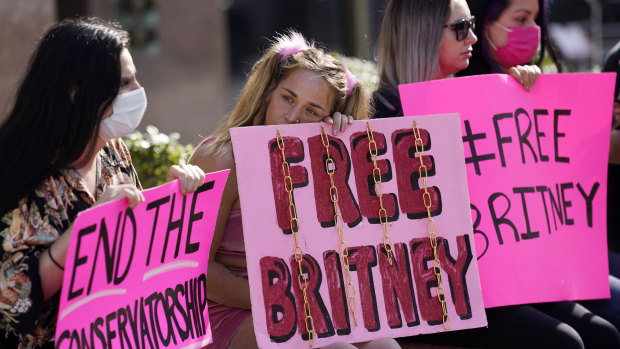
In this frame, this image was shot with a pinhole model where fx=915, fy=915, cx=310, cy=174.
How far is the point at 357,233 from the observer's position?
10.2 feet

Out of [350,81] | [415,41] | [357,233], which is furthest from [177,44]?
[357,233]

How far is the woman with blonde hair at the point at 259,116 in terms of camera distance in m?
3.23

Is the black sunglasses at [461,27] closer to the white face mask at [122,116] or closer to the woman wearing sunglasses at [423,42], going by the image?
the woman wearing sunglasses at [423,42]

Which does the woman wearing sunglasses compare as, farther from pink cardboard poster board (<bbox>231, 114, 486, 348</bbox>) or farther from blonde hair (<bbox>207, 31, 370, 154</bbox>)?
pink cardboard poster board (<bbox>231, 114, 486, 348</bbox>)

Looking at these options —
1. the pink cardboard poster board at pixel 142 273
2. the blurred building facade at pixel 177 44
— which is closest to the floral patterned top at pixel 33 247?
the pink cardboard poster board at pixel 142 273

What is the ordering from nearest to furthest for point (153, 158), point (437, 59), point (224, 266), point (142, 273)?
point (142, 273), point (224, 266), point (437, 59), point (153, 158)

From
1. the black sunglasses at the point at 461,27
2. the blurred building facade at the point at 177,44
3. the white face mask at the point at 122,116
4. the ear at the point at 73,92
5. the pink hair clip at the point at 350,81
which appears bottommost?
the blurred building facade at the point at 177,44

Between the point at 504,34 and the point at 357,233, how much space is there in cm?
163

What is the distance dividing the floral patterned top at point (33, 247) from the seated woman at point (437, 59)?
1493mm

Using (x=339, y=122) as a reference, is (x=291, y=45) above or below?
above

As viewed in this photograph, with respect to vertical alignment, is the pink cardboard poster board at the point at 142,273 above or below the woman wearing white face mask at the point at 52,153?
below

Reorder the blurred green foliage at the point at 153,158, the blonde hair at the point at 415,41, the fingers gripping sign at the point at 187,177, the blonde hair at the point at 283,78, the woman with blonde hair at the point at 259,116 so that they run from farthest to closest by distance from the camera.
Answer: the blurred green foliage at the point at 153,158 < the blonde hair at the point at 415,41 < the blonde hair at the point at 283,78 < the woman with blonde hair at the point at 259,116 < the fingers gripping sign at the point at 187,177

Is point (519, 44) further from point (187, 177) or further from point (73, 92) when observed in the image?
point (73, 92)

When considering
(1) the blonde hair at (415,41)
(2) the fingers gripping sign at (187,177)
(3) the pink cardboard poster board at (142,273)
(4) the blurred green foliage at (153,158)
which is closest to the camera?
(3) the pink cardboard poster board at (142,273)
